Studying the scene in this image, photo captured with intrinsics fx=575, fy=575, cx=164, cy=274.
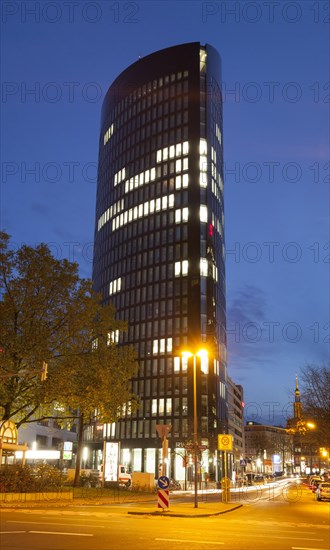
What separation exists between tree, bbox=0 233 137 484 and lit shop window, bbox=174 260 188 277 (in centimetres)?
7127

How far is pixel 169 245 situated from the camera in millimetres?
116188

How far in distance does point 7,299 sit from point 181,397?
73399 mm

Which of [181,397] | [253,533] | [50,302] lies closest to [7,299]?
[50,302]

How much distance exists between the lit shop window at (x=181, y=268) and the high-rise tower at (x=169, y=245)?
0.67 ft

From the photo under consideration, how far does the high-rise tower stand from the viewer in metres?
108

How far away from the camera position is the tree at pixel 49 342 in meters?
36.6

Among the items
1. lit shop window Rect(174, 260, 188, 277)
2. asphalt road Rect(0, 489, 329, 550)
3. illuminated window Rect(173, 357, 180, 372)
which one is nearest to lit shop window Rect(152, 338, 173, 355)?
illuminated window Rect(173, 357, 180, 372)

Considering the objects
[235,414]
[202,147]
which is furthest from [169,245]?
[235,414]

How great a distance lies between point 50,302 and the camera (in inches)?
1535

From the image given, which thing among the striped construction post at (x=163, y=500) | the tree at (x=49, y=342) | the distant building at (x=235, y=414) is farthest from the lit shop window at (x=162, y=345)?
the striped construction post at (x=163, y=500)

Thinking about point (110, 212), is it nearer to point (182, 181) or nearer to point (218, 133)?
point (182, 181)

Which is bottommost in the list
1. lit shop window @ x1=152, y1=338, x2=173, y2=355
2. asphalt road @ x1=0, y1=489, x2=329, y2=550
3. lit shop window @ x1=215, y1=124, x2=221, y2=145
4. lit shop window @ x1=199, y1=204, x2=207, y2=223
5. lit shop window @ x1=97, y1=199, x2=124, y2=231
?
asphalt road @ x1=0, y1=489, x2=329, y2=550

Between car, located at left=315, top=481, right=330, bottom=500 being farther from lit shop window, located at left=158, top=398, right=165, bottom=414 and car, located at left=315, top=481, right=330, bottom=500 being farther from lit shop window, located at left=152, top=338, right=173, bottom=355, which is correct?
lit shop window, located at left=152, top=338, right=173, bottom=355

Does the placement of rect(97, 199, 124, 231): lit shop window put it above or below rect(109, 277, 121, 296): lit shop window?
above
